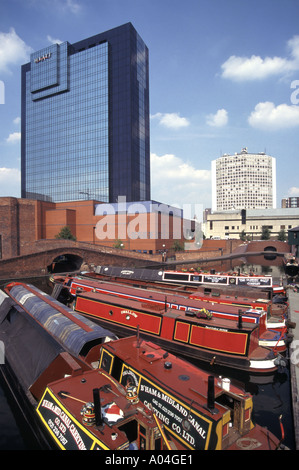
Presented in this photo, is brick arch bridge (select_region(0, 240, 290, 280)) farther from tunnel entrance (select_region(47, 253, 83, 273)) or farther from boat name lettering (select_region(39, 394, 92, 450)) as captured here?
boat name lettering (select_region(39, 394, 92, 450))

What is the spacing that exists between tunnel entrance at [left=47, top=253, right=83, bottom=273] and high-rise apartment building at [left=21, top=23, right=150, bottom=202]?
31.7m

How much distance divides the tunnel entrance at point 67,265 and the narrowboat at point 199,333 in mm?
30432

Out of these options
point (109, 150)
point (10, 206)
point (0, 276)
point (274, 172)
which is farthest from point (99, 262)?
point (274, 172)

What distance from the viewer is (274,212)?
333ft

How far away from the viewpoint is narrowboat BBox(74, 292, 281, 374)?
11820 millimetres

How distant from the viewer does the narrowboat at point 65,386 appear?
551cm

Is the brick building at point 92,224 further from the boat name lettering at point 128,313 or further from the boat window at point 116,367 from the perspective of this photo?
the boat window at point 116,367

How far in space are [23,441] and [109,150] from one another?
3201 inches

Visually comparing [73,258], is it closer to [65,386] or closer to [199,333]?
[199,333]

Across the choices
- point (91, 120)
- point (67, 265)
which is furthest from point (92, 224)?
point (91, 120)

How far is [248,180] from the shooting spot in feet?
550

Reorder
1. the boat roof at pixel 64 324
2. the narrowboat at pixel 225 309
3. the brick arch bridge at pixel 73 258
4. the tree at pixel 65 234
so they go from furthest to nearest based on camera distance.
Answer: the tree at pixel 65 234, the brick arch bridge at pixel 73 258, the narrowboat at pixel 225 309, the boat roof at pixel 64 324

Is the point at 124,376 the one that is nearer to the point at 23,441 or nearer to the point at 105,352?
the point at 105,352

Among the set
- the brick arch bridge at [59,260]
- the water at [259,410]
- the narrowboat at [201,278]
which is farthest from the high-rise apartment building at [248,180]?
the water at [259,410]
